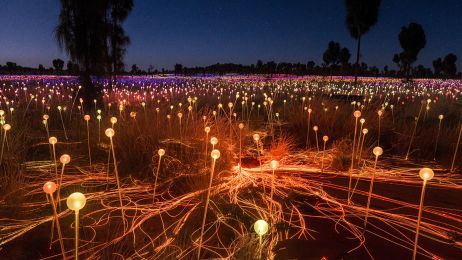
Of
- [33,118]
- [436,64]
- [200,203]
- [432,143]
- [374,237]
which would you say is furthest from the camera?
[436,64]

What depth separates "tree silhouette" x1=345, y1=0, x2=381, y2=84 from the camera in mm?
24531

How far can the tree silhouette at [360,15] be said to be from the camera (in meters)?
24.5

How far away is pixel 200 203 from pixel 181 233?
0.51 metres

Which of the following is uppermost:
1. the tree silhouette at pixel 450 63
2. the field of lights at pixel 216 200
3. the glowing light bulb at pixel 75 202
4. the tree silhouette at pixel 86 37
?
the tree silhouette at pixel 450 63

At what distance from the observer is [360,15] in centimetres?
2484

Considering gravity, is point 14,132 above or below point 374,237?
above

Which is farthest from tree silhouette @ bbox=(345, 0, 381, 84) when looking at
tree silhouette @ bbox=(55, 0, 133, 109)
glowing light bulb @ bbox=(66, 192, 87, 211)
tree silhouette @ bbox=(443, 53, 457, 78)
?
tree silhouette @ bbox=(443, 53, 457, 78)

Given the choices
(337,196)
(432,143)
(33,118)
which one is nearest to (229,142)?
(337,196)

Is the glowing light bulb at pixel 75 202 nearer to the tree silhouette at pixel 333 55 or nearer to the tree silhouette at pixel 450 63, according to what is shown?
the tree silhouette at pixel 333 55

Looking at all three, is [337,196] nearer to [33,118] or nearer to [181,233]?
[181,233]

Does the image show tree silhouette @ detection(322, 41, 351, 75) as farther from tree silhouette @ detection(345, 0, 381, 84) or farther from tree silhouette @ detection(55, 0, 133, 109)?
tree silhouette @ detection(55, 0, 133, 109)

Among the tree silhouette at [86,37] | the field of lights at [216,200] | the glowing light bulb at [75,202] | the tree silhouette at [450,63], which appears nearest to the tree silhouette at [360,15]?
the tree silhouette at [86,37]

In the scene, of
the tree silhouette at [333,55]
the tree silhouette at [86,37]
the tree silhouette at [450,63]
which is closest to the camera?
the tree silhouette at [86,37]

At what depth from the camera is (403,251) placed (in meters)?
2.80
